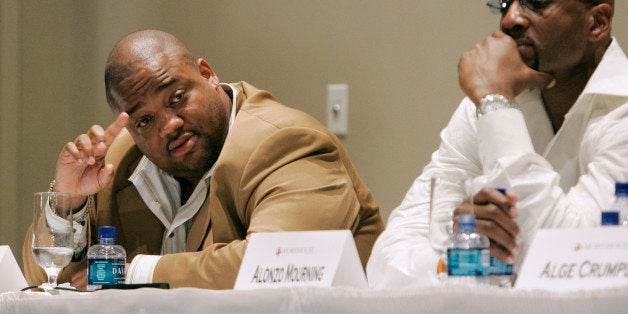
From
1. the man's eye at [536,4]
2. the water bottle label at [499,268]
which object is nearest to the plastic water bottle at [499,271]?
the water bottle label at [499,268]

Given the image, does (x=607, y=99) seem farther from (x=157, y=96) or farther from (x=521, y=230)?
(x=157, y=96)

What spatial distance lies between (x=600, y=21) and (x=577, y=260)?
2.65 ft

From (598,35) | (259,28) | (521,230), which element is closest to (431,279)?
(521,230)

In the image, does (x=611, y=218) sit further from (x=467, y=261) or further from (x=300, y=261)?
(x=300, y=261)

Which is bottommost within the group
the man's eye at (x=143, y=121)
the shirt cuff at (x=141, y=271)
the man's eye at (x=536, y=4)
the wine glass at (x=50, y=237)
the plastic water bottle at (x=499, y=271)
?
the shirt cuff at (x=141, y=271)

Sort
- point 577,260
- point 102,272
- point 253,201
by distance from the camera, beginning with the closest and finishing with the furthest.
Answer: point 577,260 < point 102,272 < point 253,201

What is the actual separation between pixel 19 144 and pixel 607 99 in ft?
7.61

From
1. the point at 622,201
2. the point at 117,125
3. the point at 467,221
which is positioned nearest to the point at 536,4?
the point at 622,201

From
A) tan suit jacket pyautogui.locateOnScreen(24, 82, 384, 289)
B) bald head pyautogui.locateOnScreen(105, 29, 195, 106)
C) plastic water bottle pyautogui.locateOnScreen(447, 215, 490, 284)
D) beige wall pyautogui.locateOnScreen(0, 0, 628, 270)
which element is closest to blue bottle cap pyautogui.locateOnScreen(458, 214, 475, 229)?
plastic water bottle pyautogui.locateOnScreen(447, 215, 490, 284)

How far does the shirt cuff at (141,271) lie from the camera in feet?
7.28

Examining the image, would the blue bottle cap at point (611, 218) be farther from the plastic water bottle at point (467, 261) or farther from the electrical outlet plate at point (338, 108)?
the electrical outlet plate at point (338, 108)

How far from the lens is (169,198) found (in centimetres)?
265

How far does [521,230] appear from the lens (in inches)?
66.2

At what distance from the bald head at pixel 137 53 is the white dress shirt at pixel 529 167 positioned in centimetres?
84
